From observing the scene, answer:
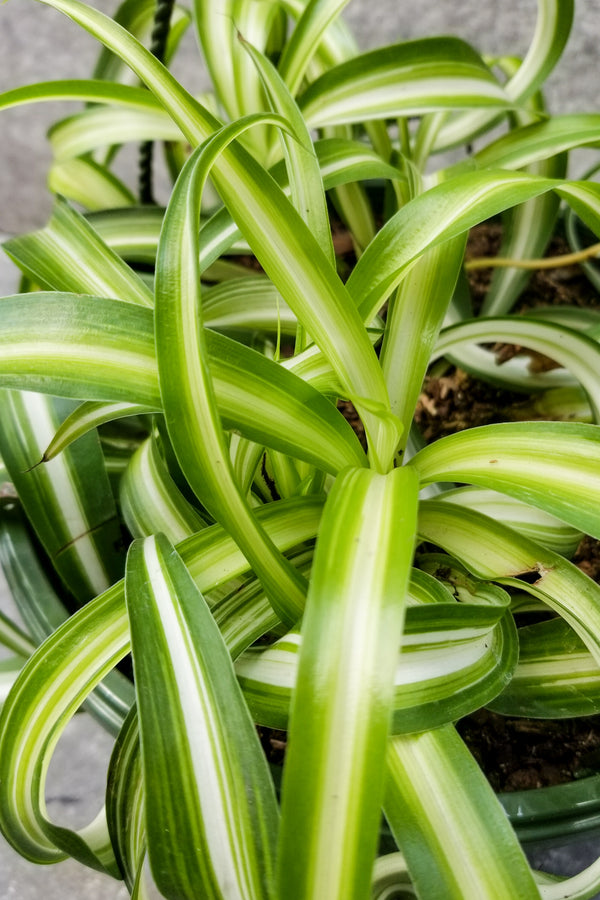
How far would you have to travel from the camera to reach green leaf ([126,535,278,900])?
31cm

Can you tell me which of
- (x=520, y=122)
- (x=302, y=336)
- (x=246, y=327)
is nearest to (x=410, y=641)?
(x=302, y=336)

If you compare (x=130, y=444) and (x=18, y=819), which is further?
(x=130, y=444)

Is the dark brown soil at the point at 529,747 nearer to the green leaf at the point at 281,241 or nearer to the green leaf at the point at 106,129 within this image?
the green leaf at the point at 281,241

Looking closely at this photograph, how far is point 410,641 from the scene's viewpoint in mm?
374

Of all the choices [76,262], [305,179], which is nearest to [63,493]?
[76,262]

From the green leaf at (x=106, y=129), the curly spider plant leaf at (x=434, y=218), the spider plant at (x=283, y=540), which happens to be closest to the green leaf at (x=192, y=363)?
the spider plant at (x=283, y=540)

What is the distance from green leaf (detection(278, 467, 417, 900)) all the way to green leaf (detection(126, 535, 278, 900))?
0.04 metres

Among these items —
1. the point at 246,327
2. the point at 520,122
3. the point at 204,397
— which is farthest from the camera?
the point at 520,122

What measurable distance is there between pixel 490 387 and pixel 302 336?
1.08ft

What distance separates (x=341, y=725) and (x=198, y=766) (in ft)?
0.28

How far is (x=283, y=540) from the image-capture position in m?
0.45

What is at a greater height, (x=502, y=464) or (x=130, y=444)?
(x=130, y=444)

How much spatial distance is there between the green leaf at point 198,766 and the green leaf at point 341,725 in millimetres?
44

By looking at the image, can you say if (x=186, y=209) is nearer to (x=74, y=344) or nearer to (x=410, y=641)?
(x=74, y=344)
